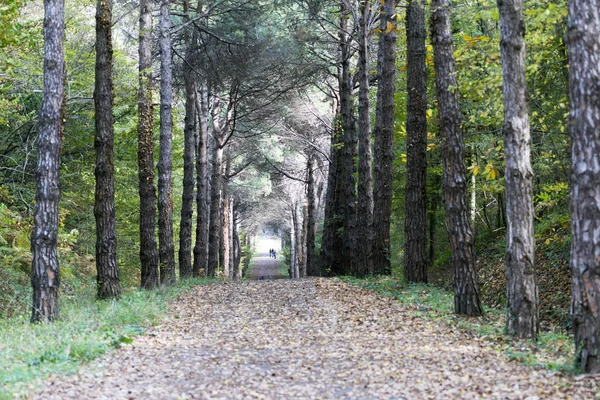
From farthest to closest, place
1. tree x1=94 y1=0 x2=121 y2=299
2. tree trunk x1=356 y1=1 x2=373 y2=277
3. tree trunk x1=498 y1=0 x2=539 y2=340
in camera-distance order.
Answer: tree trunk x1=356 y1=1 x2=373 y2=277 < tree x1=94 y1=0 x2=121 y2=299 < tree trunk x1=498 y1=0 x2=539 y2=340

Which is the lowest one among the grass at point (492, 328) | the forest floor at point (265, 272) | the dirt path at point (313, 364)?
the forest floor at point (265, 272)

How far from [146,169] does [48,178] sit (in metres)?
5.66

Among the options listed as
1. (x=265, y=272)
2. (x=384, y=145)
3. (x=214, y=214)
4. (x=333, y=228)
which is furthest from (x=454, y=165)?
(x=265, y=272)

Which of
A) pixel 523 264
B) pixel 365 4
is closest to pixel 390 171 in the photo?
pixel 365 4

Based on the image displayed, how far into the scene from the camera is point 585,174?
583 centimetres

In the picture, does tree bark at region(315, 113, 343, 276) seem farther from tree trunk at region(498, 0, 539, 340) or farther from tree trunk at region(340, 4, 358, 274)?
tree trunk at region(498, 0, 539, 340)

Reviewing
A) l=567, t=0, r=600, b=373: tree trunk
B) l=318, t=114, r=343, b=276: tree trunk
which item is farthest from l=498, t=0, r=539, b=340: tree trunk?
l=318, t=114, r=343, b=276: tree trunk

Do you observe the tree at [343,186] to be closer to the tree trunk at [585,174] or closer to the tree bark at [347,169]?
the tree bark at [347,169]

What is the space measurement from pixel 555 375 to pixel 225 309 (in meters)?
7.60


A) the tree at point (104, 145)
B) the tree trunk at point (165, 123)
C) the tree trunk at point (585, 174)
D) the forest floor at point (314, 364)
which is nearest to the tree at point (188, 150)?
the tree trunk at point (165, 123)

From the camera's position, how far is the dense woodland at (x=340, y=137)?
773 cm

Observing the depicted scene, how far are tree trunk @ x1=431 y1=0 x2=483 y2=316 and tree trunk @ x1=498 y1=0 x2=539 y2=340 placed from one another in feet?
6.99

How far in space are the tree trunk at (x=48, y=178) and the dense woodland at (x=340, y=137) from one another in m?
0.02

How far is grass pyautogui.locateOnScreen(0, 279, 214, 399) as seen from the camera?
6.13m
